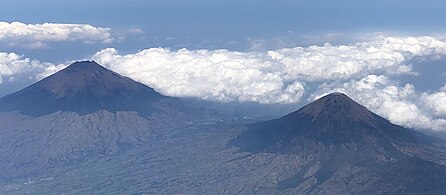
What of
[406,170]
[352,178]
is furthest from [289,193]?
[406,170]

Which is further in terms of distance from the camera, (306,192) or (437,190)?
(306,192)

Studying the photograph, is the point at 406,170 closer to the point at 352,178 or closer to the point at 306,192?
the point at 352,178

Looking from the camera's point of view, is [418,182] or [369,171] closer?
[418,182]

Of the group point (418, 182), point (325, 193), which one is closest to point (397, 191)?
point (418, 182)

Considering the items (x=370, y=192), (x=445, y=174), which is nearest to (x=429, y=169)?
(x=445, y=174)

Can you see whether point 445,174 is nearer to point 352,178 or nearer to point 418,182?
point 418,182

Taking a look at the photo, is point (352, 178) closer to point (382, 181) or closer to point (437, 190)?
point (382, 181)

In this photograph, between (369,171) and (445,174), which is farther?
(369,171)
